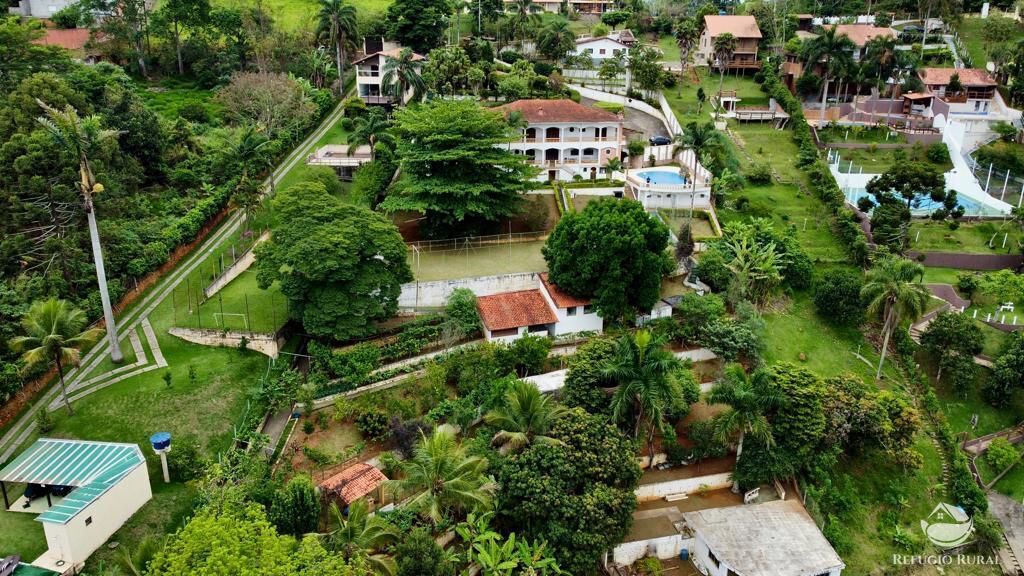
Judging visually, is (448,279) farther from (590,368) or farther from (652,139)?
(652,139)

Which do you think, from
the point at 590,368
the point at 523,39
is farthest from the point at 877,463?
the point at 523,39

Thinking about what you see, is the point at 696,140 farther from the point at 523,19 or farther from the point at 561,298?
the point at 523,19

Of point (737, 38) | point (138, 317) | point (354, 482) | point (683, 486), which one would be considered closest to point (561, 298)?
point (683, 486)

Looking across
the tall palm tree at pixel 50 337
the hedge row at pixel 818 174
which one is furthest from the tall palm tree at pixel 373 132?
the hedge row at pixel 818 174

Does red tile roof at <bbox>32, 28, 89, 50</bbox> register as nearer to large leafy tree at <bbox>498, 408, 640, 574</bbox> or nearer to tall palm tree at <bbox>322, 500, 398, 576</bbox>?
tall palm tree at <bbox>322, 500, 398, 576</bbox>

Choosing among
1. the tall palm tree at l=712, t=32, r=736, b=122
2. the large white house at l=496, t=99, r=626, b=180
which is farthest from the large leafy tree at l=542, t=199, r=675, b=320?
the tall palm tree at l=712, t=32, r=736, b=122
